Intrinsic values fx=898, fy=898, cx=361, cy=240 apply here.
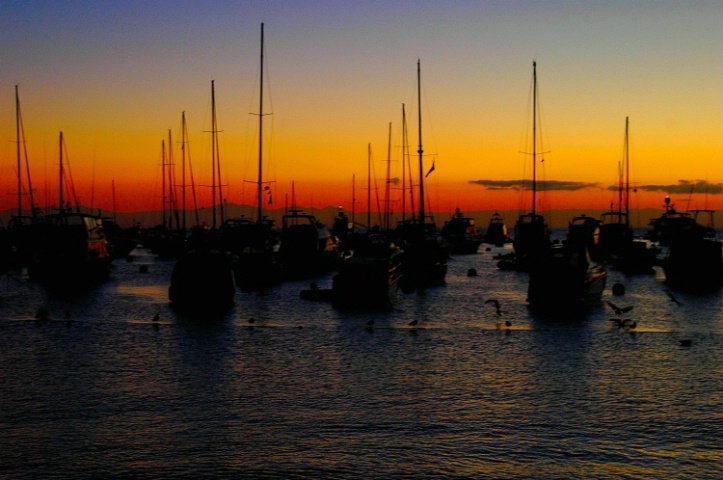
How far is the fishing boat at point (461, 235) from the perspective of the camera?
453ft

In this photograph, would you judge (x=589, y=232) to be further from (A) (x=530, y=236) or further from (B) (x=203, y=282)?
(B) (x=203, y=282)

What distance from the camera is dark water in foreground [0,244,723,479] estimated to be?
18891mm

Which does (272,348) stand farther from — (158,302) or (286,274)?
(286,274)

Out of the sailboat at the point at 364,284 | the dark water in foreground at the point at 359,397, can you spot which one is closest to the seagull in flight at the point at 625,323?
the dark water in foreground at the point at 359,397

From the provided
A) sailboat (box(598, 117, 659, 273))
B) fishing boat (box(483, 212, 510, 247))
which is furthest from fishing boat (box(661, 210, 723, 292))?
fishing boat (box(483, 212, 510, 247))

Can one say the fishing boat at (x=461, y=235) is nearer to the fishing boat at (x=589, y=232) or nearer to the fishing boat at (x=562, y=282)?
the fishing boat at (x=589, y=232)

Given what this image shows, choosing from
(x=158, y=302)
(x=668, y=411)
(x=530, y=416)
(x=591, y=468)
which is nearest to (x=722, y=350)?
(x=668, y=411)

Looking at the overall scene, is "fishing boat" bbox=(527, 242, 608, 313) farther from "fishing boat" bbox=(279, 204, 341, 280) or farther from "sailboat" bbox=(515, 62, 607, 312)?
"fishing boat" bbox=(279, 204, 341, 280)

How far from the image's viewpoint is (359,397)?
2570 cm

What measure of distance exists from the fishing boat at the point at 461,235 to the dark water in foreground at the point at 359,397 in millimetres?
89709

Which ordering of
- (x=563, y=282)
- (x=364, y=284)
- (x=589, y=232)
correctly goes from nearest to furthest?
(x=563, y=282) < (x=364, y=284) < (x=589, y=232)

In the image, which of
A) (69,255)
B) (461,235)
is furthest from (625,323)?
(461,235)

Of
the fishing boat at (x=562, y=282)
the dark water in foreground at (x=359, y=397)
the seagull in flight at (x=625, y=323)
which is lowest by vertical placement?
the seagull in flight at (x=625, y=323)

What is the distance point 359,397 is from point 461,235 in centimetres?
11749
